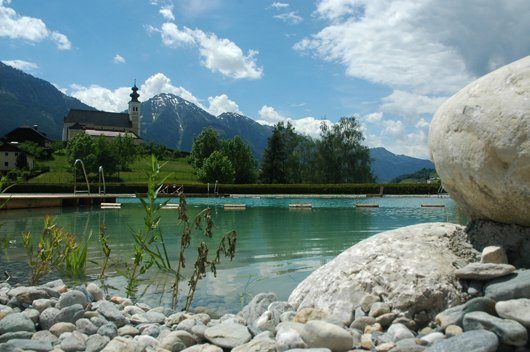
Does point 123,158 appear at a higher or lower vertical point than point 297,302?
higher

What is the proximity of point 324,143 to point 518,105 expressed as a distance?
67.1m

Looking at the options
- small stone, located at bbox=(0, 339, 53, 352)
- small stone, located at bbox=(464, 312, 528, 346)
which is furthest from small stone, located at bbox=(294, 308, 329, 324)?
small stone, located at bbox=(0, 339, 53, 352)

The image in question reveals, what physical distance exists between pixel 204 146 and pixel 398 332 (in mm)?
71904

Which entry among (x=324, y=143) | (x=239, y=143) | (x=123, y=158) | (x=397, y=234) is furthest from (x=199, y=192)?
(x=397, y=234)

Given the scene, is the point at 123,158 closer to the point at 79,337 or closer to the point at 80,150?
the point at 80,150

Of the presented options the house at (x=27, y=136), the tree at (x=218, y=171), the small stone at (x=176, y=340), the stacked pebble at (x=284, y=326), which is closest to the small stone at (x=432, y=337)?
the stacked pebble at (x=284, y=326)

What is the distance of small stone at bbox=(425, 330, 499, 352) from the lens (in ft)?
10.3

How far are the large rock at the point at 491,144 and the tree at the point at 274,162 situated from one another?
6306 centimetres

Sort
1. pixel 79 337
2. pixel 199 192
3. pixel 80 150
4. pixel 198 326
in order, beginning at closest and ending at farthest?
pixel 79 337 → pixel 198 326 → pixel 199 192 → pixel 80 150

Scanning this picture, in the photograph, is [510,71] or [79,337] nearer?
[79,337]

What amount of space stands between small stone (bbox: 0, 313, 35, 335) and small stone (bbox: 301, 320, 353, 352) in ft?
8.15

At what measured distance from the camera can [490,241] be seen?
5.09 meters

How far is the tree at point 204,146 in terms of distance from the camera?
74.6 metres

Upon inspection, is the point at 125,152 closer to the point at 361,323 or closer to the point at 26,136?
the point at 26,136
